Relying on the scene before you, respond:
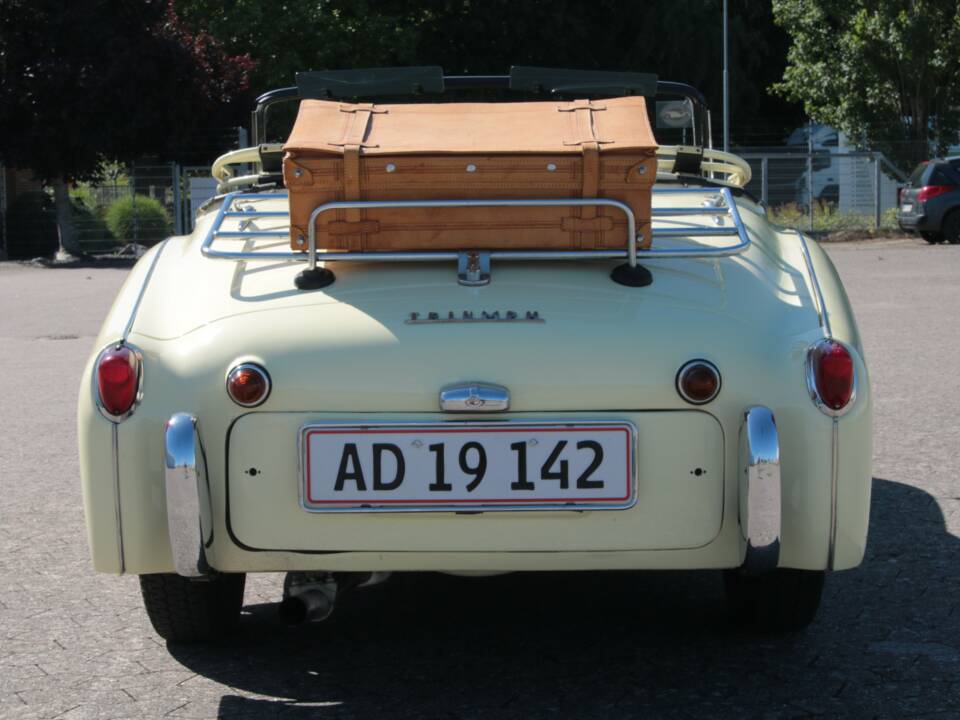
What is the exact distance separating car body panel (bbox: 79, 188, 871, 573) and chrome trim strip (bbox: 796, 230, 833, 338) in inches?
1.1

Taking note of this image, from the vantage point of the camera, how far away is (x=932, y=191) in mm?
26766

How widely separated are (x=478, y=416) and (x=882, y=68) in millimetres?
31779

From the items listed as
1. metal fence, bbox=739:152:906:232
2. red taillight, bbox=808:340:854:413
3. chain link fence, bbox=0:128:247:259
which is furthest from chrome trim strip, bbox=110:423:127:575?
metal fence, bbox=739:152:906:232

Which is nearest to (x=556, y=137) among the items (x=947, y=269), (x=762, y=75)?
(x=947, y=269)

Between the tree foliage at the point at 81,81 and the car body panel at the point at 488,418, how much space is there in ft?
85.1

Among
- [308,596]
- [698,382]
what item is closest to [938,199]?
[698,382]

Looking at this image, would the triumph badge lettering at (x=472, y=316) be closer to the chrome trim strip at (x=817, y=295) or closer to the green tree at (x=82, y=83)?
the chrome trim strip at (x=817, y=295)

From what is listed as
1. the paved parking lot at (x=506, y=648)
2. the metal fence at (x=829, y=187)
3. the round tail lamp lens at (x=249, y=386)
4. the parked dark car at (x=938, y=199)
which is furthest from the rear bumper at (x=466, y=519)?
the metal fence at (x=829, y=187)

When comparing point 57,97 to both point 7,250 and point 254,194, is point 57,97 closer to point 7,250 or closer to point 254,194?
point 7,250

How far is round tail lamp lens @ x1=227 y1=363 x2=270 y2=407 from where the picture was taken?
344 centimetres

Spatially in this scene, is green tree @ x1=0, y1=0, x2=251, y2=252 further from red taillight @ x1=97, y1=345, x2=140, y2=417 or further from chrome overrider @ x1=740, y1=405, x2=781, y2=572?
chrome overrider @ x1=740, y1=405, x2=781, y2=572

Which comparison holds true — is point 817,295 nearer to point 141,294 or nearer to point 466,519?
point 466,519

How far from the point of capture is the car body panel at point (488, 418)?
11.2 feet

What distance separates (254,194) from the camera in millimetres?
4668
